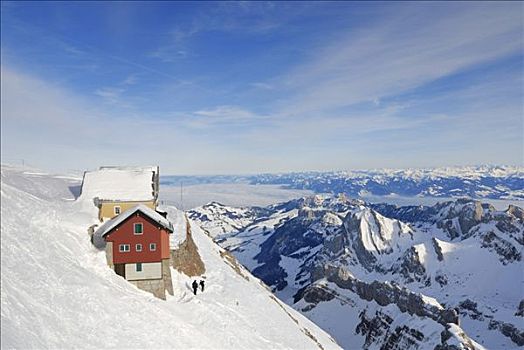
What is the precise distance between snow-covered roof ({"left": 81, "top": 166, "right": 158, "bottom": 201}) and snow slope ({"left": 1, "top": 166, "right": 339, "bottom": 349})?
237 centimetres

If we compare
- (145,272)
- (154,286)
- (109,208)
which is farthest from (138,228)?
(109,208)

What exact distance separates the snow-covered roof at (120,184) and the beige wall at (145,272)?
999cm

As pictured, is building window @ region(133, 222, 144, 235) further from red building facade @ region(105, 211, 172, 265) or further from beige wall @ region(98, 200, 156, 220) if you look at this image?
beige wall @ region(98, 200, 156, 220)

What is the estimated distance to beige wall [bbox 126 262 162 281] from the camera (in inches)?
1642

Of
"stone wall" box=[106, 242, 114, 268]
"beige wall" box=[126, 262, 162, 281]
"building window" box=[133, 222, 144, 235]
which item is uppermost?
A: "building window" box=[133, 222, 144, 235]

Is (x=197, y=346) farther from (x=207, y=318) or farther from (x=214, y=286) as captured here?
(x=214, y=286)

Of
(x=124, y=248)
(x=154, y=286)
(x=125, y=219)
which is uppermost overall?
(x=125, y=219)

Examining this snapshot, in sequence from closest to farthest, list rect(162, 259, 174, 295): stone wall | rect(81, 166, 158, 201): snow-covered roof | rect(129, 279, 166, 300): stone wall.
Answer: rect(129, 279, 166, 300): stone wall, rect(162, 259, 174, 295): stone wall, rect(81, 166, 158, 201): snow-covered roof

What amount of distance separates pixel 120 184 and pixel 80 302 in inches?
950

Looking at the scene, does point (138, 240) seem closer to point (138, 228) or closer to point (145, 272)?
point (138, 228)

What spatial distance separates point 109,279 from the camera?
119ft

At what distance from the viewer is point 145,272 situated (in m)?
42.0

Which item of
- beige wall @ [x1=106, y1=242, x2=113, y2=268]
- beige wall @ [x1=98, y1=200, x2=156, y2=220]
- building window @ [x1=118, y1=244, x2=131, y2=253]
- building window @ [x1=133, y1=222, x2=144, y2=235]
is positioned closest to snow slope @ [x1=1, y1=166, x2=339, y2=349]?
beige wall @ [x1=106, y1=242, x2=113, y2=268]

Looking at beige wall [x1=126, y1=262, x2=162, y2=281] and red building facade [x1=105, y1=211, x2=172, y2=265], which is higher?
red building facade [x1=105, y1=211, x2=172, y2=265]
